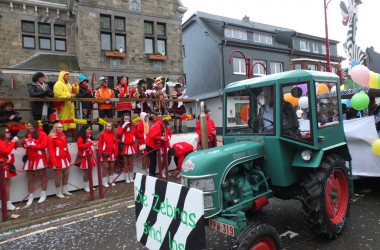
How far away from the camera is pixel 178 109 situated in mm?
10000

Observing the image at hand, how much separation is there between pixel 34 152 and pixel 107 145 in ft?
5.57

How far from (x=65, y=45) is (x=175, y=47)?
6410 millimetres

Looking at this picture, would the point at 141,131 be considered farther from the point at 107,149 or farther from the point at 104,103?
the point at 104,103

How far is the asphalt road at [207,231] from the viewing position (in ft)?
12.4

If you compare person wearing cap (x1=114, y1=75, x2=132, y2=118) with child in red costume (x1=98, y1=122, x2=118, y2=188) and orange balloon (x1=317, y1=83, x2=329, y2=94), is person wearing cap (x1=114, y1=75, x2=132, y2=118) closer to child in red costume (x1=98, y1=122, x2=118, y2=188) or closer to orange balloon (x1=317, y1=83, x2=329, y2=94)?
child in red costume (x1=98, y1=122, x2=118, y2=188)

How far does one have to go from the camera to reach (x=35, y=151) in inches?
242

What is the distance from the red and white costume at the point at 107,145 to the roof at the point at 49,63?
828 centimetres

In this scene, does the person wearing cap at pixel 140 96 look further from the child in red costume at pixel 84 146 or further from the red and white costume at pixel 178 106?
the child in red costume at pixel 84 146

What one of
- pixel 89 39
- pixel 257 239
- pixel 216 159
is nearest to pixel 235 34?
pixel 89 39

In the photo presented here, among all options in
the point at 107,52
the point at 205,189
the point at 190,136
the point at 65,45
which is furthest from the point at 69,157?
the point at 65,45

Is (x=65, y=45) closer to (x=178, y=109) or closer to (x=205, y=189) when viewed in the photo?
(x=178, y=109)

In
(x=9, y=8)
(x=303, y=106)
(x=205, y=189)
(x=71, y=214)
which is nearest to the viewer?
(x=205, y=189)

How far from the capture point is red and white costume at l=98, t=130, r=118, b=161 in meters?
7.24

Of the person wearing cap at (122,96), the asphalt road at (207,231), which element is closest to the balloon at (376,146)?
the asphalt road at (207,231)
